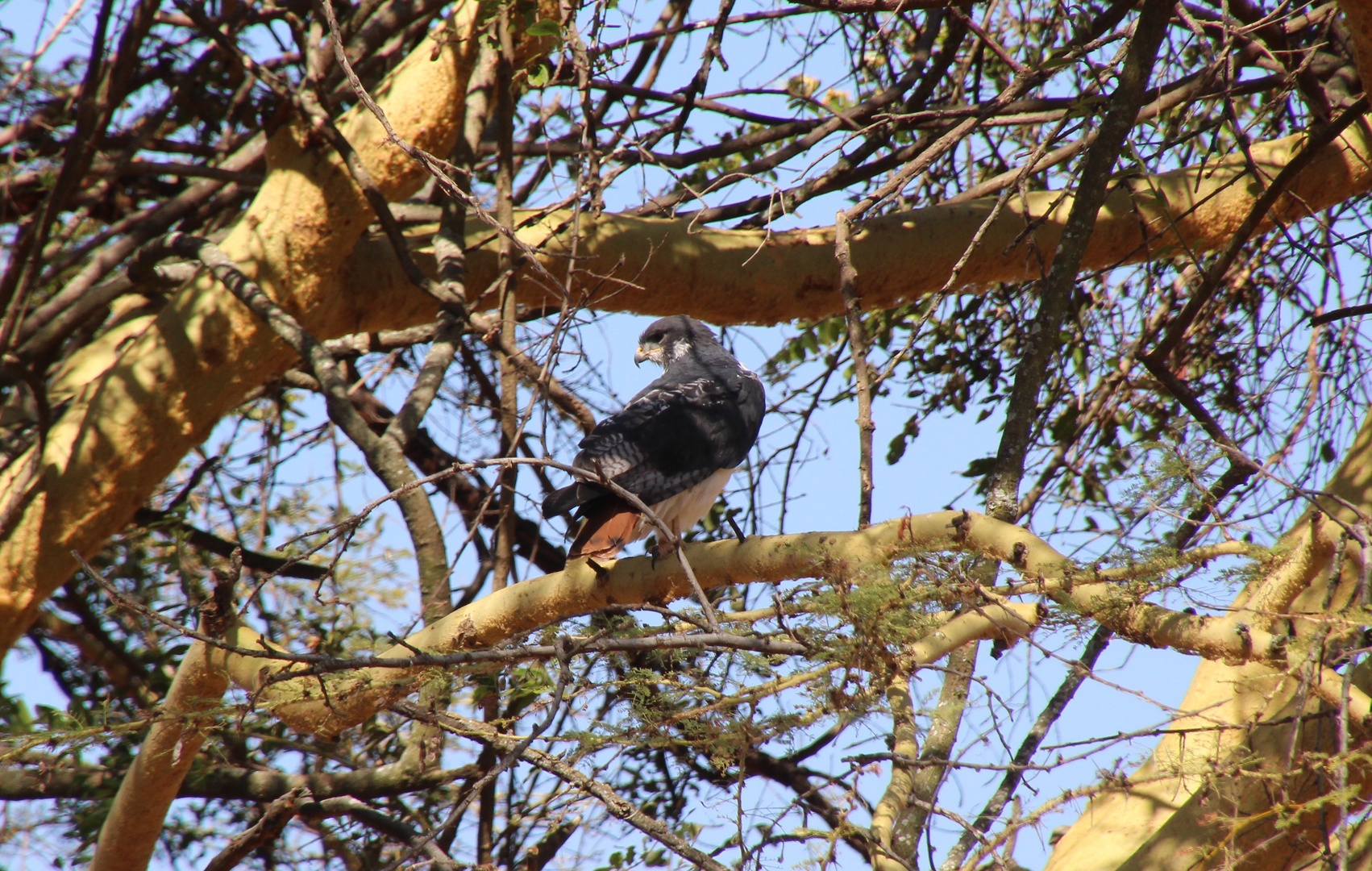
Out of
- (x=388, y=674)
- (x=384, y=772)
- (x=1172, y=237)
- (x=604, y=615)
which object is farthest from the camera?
(x=1172, y=237)

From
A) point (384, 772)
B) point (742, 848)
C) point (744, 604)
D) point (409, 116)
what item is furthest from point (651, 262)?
point (742, 848)

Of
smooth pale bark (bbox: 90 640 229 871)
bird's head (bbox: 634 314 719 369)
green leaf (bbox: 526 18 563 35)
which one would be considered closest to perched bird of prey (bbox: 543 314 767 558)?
bird's head (bbox: 634 314 719 369)

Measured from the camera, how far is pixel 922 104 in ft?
15.3

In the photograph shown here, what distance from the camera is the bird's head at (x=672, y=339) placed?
5.07 metres

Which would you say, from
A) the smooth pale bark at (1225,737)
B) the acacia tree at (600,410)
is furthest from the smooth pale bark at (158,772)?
the smooth pale bark at (1225,737)

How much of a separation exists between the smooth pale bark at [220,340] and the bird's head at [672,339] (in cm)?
143

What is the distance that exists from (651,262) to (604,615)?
4.95 ft

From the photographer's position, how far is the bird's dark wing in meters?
3.69

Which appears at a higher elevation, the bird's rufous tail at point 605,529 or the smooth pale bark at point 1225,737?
the bird's rufous tail at point 605,529

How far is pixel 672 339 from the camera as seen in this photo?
16.9ft

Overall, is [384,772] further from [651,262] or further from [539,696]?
[651,262]

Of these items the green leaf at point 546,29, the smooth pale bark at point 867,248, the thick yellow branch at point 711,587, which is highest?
the green leaf at point 546,29

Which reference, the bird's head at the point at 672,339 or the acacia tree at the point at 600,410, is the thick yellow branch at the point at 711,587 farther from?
the bird's head at the point at 672,339

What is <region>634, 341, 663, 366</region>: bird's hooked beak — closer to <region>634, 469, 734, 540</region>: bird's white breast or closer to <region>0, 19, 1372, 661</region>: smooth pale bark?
<region>0, 19, 1372, 661</region>: smooth pale bark
